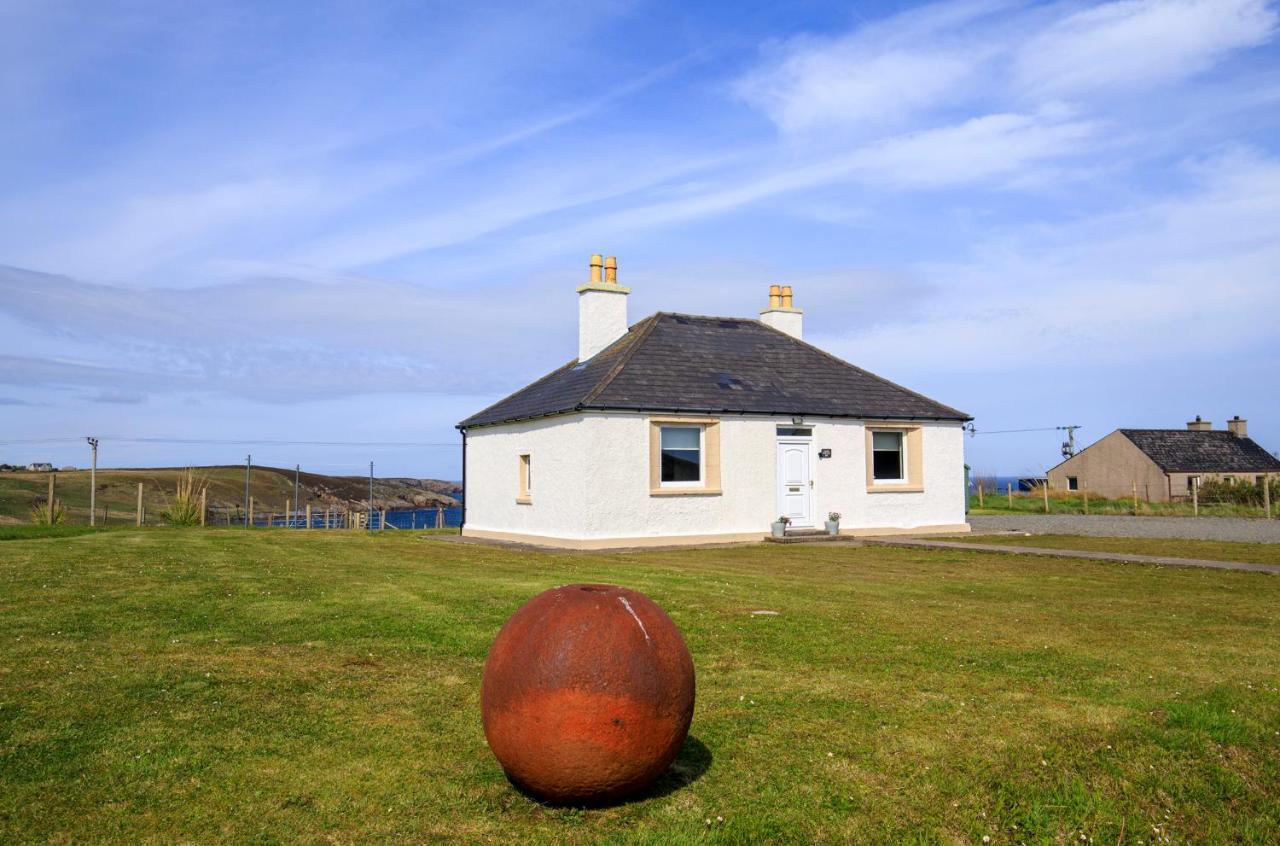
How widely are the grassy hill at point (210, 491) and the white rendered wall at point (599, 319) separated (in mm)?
15022

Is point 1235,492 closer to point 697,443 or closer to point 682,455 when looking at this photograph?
point 697,443

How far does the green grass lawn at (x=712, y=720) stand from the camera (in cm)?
540

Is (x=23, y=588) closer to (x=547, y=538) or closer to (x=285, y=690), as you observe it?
(x=285, y=690)

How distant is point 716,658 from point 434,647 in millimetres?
2865

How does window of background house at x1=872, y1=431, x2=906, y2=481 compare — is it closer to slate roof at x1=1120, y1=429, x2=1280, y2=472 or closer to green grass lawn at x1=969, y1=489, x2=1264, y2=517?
green grass lawn at x1=969, y1=489, x2=1264, y2=517

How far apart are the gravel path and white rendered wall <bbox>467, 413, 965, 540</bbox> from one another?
272 cm

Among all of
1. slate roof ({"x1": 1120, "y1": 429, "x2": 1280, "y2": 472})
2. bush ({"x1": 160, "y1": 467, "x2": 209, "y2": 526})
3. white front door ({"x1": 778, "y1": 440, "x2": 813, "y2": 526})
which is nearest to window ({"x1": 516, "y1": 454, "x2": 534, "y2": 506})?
white front door ({"x1": 778, "y1": 440, "x2": 813, "y2": 526})

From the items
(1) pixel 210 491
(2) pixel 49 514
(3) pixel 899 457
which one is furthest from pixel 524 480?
(1) pixel 210 491

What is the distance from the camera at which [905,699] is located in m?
7.61

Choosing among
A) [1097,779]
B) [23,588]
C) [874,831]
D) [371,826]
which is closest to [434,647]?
[371,826]

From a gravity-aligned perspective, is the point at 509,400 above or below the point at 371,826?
above

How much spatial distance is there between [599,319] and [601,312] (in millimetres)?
211

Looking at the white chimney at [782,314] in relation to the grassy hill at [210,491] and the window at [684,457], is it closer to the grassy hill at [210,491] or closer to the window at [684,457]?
the window at [684,457]

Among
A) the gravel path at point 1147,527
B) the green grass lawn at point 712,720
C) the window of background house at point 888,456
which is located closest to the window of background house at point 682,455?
the window of background house at point 888,456
